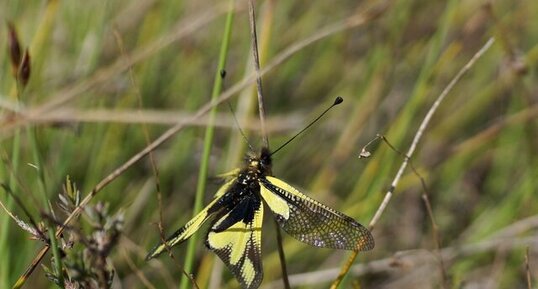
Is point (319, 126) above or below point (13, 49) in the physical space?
above

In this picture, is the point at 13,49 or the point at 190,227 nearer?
the point at 13,49

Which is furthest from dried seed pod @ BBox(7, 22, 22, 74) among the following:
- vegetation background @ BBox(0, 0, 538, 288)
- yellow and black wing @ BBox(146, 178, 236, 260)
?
vegetation background @ BBox(0, 0, 538, 288)

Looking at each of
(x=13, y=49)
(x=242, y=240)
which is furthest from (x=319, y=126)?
(x=13, y=49)

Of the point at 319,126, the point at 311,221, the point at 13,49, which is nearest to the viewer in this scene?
the point at 13,49

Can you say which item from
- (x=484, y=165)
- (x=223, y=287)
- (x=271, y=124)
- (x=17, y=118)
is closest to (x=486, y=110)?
(x=484, y=165)

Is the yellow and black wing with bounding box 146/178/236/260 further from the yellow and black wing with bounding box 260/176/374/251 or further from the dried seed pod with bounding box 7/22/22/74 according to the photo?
the dried seed pod with bounding box 7/22/22/74

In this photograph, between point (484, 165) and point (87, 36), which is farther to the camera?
point (484, 165)

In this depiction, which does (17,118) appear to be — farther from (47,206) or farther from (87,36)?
(87,36)

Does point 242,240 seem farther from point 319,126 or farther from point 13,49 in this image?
point 319,126
